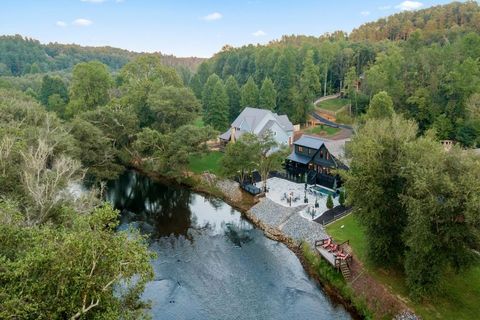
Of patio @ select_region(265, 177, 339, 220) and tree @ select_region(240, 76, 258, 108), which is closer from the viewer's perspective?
patio @ select_region(265, 177, 339, 220)

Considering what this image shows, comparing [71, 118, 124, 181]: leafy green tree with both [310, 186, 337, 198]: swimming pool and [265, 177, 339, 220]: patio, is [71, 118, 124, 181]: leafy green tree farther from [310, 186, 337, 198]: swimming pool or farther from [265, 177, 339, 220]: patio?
[310, 186, 337, 198]: swimming pool

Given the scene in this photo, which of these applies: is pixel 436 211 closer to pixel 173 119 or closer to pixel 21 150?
pixel 21 150

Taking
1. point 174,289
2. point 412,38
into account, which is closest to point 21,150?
point 174,289

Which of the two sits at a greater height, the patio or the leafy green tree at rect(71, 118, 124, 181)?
the leafy green tree at rect(71, 118, 124, 181)

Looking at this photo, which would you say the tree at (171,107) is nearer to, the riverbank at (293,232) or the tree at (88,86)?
the riverbank at (293,232)

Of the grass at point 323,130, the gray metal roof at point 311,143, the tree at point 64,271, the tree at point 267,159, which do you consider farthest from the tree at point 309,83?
the tree at point 64,271

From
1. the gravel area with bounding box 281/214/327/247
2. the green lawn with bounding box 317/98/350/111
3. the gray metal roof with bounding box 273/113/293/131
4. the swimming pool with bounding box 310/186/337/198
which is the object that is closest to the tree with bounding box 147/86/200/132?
the gray metal roof with bounding box 273/113/293/131

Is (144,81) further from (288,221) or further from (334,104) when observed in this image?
(334,104)
